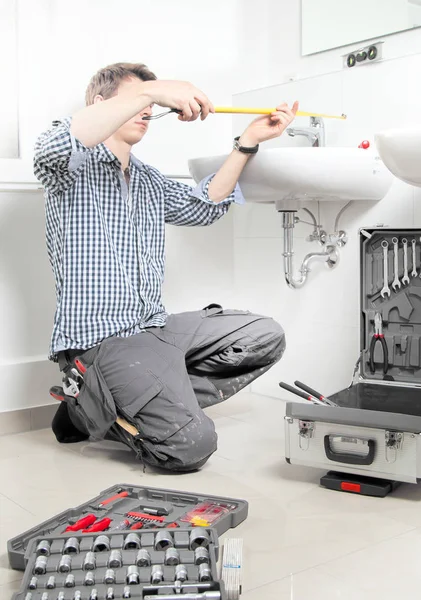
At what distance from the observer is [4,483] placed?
201 centimetres

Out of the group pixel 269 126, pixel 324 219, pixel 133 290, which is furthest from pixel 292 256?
pixel 133 290

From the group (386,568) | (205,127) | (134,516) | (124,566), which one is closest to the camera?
(124,566)

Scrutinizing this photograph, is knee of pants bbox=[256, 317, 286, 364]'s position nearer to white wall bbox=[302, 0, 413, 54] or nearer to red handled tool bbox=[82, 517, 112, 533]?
red handled tool bbox=[82, 517, 112, 533]

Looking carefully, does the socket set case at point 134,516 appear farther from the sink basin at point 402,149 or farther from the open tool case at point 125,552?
the sink basin at point 402,149

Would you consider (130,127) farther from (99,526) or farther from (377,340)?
(99,526)

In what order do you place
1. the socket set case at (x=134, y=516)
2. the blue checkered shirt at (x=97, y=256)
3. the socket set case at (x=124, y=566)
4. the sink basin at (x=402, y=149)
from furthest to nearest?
the blue checkered shirt at (x=97, y=256), the sink basin at (x=402, y=149), the socket set case at (x=134, y=516), the socket set case at (x=124, y=566)

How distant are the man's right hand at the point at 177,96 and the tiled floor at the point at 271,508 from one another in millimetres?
979

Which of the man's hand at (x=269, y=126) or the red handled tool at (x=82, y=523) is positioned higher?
the man's hand at (x=269, y=126)

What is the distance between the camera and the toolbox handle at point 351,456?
1834 millimetres

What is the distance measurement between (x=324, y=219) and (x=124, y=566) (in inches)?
66.8

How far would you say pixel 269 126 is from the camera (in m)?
2.33

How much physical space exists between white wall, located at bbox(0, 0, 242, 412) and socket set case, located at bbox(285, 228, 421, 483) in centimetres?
85

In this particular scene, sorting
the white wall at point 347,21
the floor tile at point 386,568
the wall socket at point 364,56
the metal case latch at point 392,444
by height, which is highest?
the white wall at point 347,21

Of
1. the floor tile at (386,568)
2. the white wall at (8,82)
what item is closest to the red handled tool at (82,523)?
the floor tile at (386,568)
